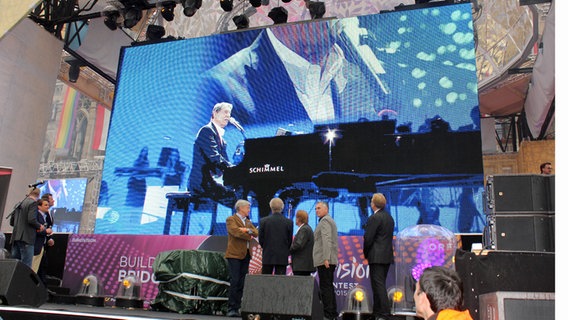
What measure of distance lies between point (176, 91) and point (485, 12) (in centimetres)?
742

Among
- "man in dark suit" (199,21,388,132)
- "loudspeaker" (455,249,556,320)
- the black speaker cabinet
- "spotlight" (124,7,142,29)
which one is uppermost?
"spotlight" (124,7,142,29)

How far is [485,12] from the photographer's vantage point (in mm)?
12086

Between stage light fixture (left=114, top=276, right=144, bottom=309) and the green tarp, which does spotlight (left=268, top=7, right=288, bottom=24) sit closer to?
the green tarp

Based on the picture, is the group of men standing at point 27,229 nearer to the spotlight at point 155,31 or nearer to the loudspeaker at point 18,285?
the loudspeaker at point 18,285

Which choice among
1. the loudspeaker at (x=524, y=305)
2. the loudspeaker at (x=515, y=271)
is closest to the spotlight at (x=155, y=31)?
the loudspeaker at (x=515, y=271)

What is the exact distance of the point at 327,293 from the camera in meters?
5.93

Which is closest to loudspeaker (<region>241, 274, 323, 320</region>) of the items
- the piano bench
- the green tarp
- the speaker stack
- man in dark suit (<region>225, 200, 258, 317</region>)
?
the speaker stack

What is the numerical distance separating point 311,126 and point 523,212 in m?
6.23

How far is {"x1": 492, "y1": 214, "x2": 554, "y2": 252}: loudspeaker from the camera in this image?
3.61m

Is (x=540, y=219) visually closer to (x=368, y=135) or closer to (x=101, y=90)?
(x=368, y=135)

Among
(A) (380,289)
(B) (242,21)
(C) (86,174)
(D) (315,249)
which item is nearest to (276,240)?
(D) (315,249)

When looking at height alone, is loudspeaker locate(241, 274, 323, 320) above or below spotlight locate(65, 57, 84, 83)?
below

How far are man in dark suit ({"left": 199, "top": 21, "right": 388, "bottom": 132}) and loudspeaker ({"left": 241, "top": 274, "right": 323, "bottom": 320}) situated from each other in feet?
18.8

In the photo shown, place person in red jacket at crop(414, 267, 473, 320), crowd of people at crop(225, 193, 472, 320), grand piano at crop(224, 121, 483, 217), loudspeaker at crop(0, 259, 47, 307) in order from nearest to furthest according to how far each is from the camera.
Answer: person in red jacket at crop(414, 267, 473, 320)
loudspeaker at crop(0, 259, 47, 307)
crowd of people at crop(225, 193, 472, 320)
grand piano at crop(224, 121, 483, 217)
